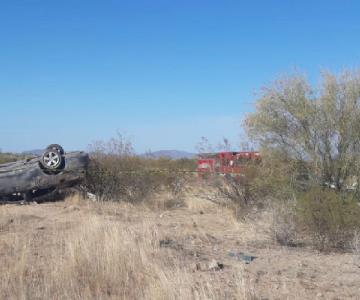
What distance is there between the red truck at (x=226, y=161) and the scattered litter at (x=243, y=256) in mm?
4811

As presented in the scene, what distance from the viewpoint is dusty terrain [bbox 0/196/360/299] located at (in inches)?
244

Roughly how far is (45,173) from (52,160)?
18.0 inches

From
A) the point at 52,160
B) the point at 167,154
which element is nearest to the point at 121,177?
the point at 52,160

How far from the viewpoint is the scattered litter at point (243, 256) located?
25.8ft

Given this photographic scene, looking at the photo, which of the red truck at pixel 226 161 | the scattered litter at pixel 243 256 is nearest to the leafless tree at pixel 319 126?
the red truck at pixel 226 161

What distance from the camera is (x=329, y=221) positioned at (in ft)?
30.2

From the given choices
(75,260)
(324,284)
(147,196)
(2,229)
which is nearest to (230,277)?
(324,284)

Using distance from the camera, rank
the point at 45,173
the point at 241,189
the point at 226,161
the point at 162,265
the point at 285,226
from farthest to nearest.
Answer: the point at 45,173, the point at 226,161, the point at 241,189, the point at 285,226, the point at 162,265

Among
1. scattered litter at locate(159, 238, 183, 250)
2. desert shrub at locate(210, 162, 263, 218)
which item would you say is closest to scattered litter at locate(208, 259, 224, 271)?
scattered litter at locate(159, 238, 183, 250)

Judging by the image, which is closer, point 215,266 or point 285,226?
point 215,266

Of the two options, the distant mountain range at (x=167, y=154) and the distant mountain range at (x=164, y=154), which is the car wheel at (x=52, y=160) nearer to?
the distant mountain range at (x=164, y=154)

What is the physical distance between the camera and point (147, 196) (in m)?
16.6

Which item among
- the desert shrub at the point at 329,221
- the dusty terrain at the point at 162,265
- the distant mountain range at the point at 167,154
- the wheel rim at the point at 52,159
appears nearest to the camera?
the dusty terrain at the point at 162,265

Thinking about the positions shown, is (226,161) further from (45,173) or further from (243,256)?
(243,256)
